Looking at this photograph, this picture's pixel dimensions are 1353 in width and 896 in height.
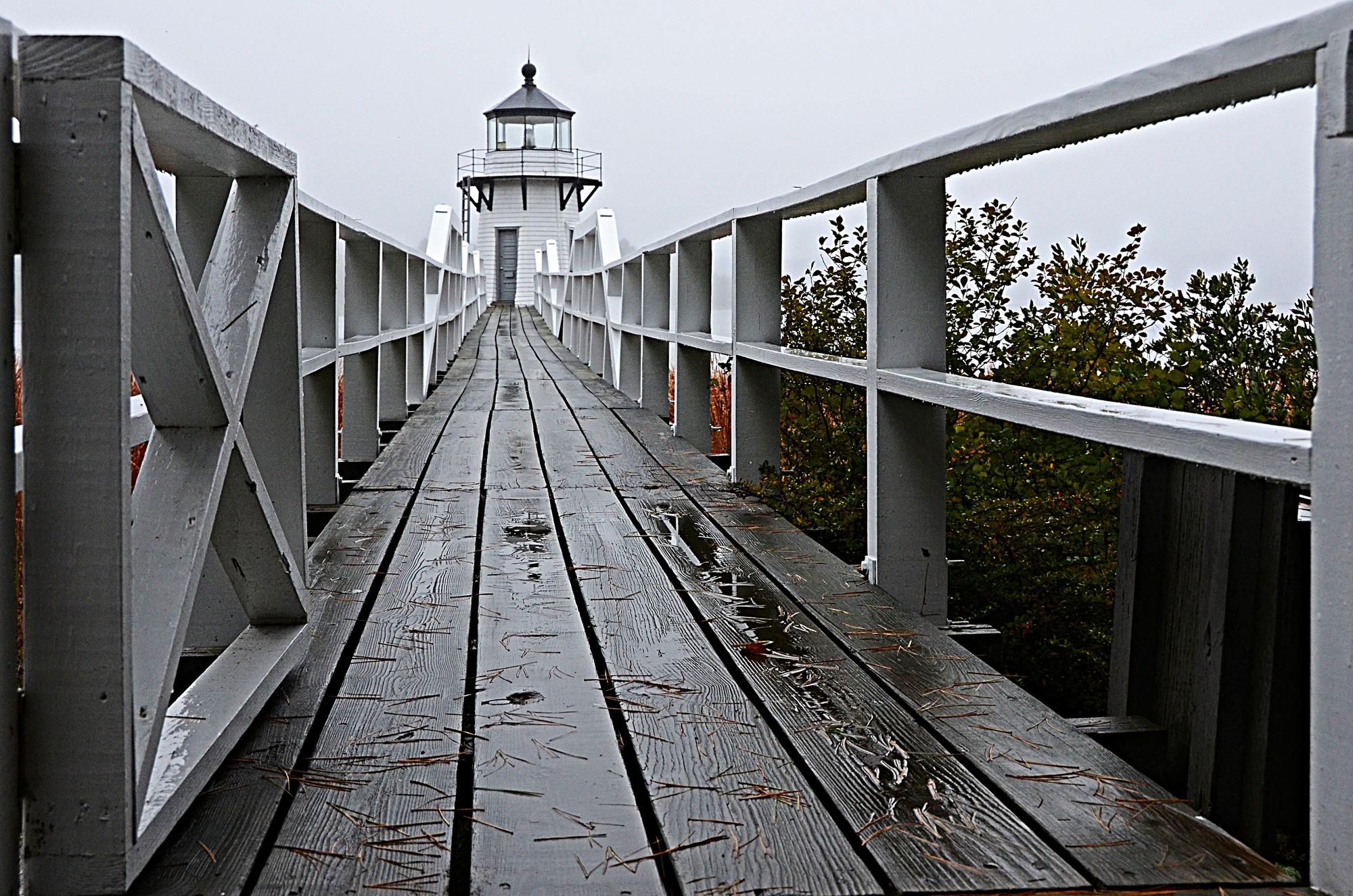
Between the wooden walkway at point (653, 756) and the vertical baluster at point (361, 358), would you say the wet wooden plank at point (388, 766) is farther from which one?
the vertical baluster at point (361, 358)

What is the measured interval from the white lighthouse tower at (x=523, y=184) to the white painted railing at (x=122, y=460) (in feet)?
102

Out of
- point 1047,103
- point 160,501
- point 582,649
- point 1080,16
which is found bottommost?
point 582,649

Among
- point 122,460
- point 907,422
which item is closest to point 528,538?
point 907,422

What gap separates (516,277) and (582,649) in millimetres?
33953

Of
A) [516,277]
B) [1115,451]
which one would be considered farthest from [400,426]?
[516,277]

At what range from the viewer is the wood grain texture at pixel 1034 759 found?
143 centimetres

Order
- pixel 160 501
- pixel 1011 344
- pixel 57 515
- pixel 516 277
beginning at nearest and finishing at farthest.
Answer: pixel 57 515, pixel 160 501, pixel 1011 344, pixel 516 277

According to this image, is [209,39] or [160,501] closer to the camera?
[160,501]

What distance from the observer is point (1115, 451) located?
3.92 m

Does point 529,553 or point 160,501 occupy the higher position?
point 160,501

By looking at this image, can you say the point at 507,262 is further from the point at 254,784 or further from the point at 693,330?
the point at 254,784

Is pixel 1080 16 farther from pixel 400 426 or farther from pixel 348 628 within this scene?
pixel 348 628

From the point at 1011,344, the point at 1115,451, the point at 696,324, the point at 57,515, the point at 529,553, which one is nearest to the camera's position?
the point at 57,515

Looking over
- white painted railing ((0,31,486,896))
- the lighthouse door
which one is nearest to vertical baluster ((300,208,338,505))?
white painted railing ((0,31,486,896))
